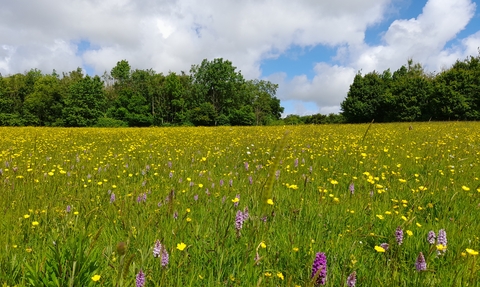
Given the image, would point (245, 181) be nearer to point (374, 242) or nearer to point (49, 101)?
point (374, 242)

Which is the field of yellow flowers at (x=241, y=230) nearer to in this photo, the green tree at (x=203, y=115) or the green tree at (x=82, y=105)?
the green tree at (x=203, y=115)

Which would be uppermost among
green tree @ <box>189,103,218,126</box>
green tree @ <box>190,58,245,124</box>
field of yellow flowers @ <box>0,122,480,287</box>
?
green tree @ <box>190,58,245,124</box>

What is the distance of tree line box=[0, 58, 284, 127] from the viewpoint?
5222cm

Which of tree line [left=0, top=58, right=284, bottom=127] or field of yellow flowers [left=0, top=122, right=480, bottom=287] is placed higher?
tree line [left=0, top=58, right=284, bottom=127]

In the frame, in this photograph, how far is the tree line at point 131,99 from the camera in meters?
52.2

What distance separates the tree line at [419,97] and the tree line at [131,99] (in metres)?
19.8

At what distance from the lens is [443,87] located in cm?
3478

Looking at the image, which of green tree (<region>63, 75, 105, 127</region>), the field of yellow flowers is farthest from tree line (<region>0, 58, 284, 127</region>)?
the field of yellow flowers

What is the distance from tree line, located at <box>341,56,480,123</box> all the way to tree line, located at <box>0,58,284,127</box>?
1980 cm

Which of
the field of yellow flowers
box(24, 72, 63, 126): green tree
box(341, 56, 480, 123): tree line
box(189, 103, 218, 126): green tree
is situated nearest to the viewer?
the field of yellow flowers

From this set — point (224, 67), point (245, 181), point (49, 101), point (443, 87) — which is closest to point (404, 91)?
point (443, 87)

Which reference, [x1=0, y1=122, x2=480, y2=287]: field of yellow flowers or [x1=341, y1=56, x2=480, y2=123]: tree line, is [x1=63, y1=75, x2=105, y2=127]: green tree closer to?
[x1=341, y1=56, x2=480, y2=123]: tree line

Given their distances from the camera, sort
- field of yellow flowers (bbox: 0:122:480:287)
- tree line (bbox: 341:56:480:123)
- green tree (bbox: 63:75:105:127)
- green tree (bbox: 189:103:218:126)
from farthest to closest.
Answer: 1. green tree (bbox: 189:103:218:126)
2. green tree (bbox: 63:75:105:127)
3. tree line (bbox: 341:56:480:123)
4. field of yellow flowers (bbox: 0:122:480:287)

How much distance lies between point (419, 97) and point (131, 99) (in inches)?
1962
